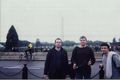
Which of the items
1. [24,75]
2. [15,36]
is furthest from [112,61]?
[15,36]

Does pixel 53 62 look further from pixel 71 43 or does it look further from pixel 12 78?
pixel 71 43

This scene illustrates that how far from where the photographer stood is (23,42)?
8244cm

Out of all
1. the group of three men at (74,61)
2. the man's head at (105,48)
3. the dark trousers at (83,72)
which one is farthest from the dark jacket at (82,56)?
the man's head at (105,48)

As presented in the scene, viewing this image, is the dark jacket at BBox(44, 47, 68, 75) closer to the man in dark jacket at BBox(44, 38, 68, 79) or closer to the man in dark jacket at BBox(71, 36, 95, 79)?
the man in dark jacket at BBox(44, 38, 68, 79)

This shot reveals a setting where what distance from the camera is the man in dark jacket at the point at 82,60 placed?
9.98 meters

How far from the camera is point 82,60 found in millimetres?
10016

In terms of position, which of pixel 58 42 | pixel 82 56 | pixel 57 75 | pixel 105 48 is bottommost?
pixel 57 75

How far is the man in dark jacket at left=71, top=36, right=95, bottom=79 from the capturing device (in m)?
9.98

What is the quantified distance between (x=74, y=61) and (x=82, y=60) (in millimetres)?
220

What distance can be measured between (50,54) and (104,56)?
1.55 metres

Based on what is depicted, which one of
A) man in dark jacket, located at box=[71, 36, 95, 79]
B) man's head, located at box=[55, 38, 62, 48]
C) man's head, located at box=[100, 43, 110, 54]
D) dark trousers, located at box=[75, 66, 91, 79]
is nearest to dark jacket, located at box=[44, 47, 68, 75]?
man's head, located at box=[55, 38, 62, 48]

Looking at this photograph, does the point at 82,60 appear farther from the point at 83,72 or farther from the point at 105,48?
the point at 105,48

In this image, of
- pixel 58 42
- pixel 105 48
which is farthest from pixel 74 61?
pixel 105 48

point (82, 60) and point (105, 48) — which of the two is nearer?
point (105, 48)
